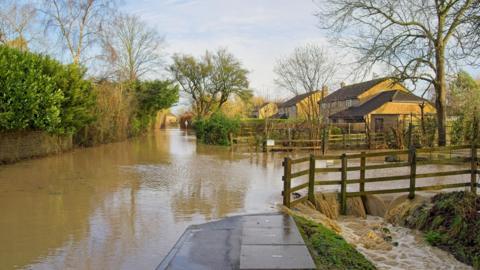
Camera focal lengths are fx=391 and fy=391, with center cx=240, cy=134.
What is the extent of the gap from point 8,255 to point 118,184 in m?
6.15

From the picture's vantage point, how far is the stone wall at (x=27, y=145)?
53.8 feet

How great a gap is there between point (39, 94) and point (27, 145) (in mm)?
2815

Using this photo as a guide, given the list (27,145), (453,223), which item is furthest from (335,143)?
(453,223)

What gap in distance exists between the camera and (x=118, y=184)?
467 inches

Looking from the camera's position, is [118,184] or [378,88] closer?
[118,184]

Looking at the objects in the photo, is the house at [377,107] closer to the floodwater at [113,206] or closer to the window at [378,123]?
the window at [378,123]

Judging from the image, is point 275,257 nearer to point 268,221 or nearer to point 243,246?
point 243,246

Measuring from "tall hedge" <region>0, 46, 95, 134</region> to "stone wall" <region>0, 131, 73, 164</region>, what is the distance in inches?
19.8

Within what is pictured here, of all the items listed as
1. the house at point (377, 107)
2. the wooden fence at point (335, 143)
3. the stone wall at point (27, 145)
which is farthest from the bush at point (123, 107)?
the house at point (377, 107)

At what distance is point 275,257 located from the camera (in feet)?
15.8

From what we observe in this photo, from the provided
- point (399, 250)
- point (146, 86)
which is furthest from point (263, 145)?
point (146, 86)

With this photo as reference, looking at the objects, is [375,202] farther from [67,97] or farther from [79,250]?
[67,97]

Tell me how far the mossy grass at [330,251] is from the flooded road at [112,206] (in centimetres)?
211

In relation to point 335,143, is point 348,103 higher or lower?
higher
